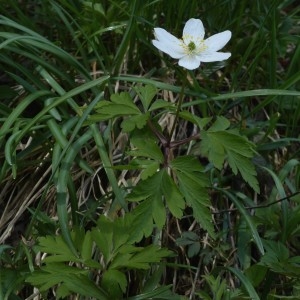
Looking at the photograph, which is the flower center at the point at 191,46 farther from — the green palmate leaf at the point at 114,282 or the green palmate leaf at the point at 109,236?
the green palmate leaf at the point at 114,282

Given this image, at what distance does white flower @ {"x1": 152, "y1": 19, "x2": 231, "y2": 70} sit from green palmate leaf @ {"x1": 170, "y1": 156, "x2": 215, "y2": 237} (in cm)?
25

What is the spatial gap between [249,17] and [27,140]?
964 millimetres

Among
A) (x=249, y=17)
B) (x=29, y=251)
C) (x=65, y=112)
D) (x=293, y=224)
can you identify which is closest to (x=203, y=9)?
(x=249, y=17)

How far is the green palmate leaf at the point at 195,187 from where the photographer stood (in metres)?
1.66

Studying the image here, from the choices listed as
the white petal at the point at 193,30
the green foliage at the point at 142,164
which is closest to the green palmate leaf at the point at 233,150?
the green foliage at the point at 142,164

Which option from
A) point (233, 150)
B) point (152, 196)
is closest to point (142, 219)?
point (152, 196)

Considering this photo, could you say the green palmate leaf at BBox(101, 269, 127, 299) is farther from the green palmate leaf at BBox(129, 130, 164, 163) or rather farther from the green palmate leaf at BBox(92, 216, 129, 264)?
the green palmate leaf at BBox(129, 130, 164, 163)

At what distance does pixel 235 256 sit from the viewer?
6.77ft

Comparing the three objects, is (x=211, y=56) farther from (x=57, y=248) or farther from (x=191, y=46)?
(x=57, y=248)

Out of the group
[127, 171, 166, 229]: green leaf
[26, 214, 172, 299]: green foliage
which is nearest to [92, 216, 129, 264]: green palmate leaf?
[26, 214, 172, 299]: green foliage

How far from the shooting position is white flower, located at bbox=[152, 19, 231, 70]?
1.73 meters

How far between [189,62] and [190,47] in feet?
0.18

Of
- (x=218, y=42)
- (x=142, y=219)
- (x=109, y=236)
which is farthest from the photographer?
(x=218, y=42)

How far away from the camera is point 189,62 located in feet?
5.68
